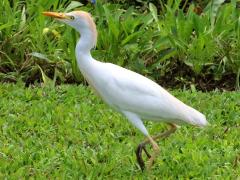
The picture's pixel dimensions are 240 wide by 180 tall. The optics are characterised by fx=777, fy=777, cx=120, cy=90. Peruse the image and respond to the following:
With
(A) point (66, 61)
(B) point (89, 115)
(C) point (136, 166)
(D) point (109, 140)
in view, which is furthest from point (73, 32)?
(C) point (136, 166)

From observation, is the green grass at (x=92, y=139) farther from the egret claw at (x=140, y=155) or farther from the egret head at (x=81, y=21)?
the egret head at (x=81, y=21)

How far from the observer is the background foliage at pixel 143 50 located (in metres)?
7.34

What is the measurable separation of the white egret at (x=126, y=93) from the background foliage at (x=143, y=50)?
2121 millimetres

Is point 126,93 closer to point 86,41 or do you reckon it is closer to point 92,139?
point 86,41

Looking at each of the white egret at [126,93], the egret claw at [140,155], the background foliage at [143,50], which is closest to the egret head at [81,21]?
the white egret at [126,93]

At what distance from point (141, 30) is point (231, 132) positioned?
1.96 metres

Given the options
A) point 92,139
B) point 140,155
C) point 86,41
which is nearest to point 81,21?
point 86,41

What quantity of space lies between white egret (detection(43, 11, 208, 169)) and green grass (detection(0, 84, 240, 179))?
32 cm

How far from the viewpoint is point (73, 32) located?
7.22 metres

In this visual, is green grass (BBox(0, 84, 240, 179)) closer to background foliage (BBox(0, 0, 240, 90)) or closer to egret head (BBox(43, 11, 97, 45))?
background foliage (BBox(0, 0, 240, 90))

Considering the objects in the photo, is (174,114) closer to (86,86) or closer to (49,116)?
(49,116)

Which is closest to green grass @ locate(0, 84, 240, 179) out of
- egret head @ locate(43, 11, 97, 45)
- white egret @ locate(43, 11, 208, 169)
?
white egret @ locate(43, 11, 208, 169)

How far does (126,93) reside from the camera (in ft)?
16.6

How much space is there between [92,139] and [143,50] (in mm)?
1917
